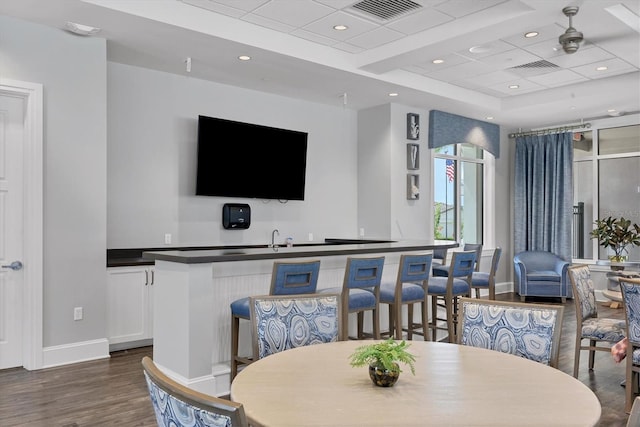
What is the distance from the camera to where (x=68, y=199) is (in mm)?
4383

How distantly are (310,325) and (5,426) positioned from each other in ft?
6.55

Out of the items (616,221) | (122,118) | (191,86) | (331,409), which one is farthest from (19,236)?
(616,221)

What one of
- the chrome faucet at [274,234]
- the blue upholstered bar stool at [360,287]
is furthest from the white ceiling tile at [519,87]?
the blue upholstered bar stool at [360,287]

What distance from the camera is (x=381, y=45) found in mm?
5285

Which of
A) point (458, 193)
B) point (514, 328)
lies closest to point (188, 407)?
point (514, 328)

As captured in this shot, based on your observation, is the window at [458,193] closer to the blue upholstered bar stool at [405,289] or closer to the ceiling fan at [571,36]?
the blue upholstered bar stool at [405,289]

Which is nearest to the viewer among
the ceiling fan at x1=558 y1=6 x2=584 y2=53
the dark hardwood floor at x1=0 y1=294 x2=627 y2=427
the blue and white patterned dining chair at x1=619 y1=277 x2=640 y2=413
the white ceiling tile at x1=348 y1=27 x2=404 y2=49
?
the dark hardwood floor at x1=0 y1=294 x2=627 y2=427

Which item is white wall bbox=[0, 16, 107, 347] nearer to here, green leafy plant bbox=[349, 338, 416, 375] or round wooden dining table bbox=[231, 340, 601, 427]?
round wooden dining table bbox=[231, 340, 601, 427]

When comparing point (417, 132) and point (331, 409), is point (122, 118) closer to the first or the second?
point (417, 132)

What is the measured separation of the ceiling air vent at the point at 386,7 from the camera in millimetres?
4277

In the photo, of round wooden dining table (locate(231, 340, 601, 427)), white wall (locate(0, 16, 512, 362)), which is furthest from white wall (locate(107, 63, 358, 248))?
round wooden dining table (locate(231, 340, 601, 427))

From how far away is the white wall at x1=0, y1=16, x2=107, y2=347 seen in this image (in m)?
4.25

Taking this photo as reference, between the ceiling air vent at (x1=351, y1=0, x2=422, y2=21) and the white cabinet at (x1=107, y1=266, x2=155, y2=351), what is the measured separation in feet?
9.93

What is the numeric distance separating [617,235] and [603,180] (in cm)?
123
